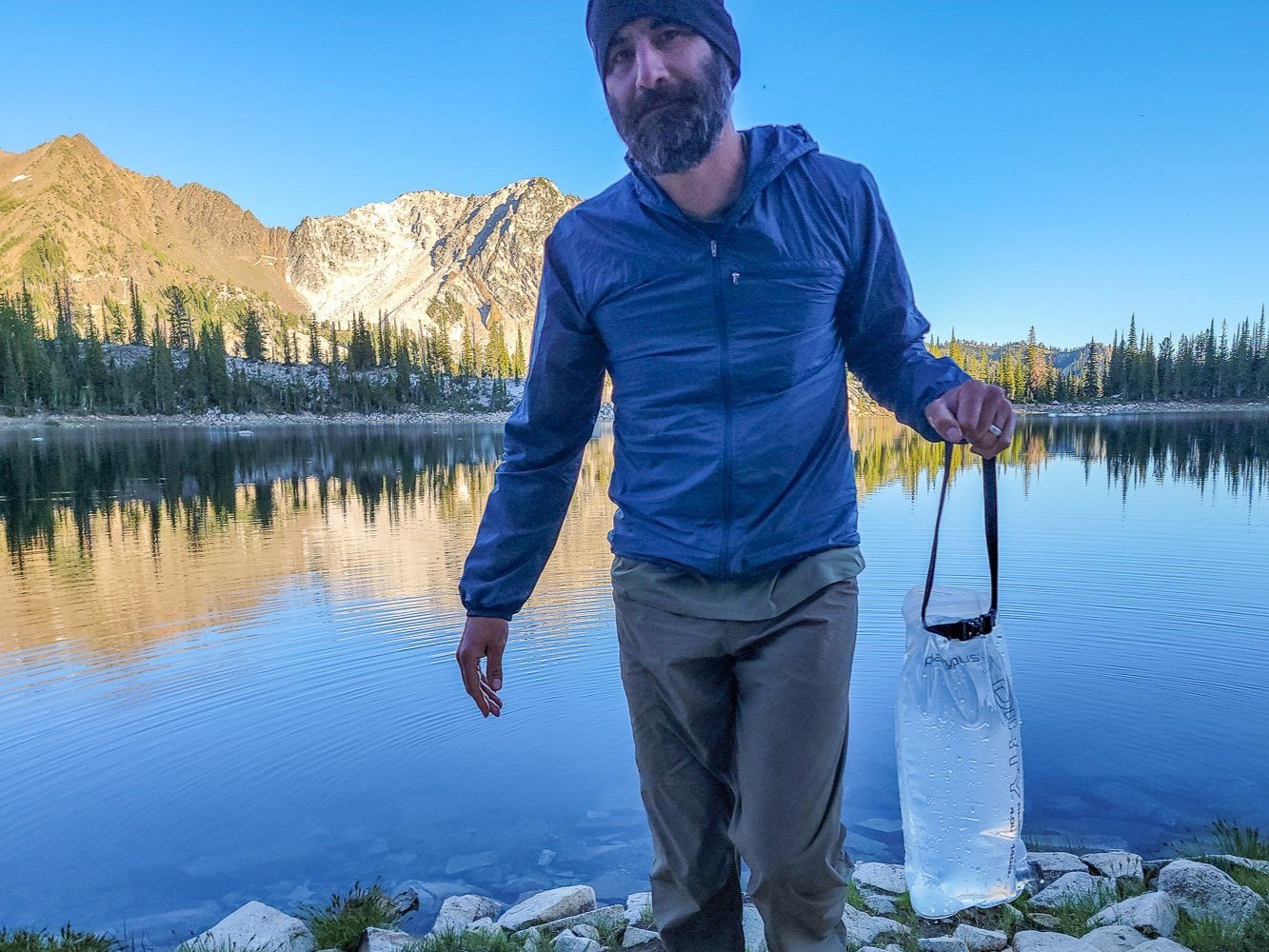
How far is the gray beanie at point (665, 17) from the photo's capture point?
7.56 ft

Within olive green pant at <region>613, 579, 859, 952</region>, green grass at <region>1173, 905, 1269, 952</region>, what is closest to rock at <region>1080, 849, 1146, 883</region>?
green grass at <region>1173, 905, 1269, 952</region>

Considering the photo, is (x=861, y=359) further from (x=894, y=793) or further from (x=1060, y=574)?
(x=1060, y=574)

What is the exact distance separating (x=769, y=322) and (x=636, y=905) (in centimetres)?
362

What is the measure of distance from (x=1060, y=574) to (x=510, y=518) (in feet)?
44.0

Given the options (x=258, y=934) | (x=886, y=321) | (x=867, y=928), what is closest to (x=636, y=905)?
(x=867, y=928)

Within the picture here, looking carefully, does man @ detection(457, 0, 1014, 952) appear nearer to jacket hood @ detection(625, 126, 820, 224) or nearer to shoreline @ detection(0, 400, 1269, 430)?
jacket hood @ detection(625, 126, 820, 224)

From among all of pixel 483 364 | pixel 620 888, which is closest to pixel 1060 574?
pixel 620 888

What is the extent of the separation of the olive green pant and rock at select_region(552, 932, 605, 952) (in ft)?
5.49

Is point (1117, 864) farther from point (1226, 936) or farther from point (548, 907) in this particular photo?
point (548, 907)

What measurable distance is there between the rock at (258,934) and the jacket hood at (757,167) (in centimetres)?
393

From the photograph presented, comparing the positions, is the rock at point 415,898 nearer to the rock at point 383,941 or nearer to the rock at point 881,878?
the rock at point 383,941

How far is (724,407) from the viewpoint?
2297 mm

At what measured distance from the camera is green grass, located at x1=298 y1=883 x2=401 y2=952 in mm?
4584

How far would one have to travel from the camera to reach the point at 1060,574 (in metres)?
14.1
